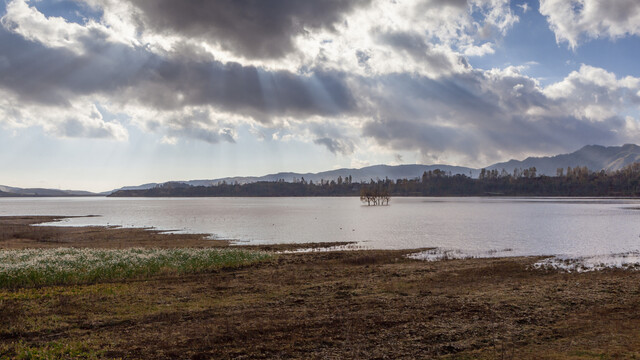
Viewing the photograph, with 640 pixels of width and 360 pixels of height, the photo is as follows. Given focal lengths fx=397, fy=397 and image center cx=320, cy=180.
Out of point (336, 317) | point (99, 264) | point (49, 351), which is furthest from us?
point (99, 264)

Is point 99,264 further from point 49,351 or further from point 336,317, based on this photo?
point 336,317

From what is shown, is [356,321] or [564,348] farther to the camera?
[356,321]

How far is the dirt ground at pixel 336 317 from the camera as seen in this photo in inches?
604

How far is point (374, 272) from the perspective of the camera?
3403cm

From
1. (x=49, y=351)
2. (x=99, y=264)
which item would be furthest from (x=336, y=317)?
(x=99, y=264)

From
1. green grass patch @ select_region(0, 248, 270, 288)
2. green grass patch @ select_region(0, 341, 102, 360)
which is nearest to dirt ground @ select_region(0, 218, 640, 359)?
green grass patch @ select_region(0, 341, 102, 360)

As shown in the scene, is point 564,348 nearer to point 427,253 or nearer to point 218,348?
point 218,348

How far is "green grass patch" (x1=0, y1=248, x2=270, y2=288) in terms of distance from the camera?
96.2 ft

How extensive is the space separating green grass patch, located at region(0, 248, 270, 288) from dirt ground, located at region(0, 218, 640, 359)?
8.42 ft

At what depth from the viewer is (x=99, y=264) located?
108ft

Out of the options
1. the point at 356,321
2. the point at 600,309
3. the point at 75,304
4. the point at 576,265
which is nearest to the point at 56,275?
the point at 75,304

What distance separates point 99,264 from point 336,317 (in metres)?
23.2

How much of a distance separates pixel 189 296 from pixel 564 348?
20346mm

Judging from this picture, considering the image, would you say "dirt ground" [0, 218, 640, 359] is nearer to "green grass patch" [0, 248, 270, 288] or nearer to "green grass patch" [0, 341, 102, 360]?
"green grass patch" [0, 341, 102, 360]
